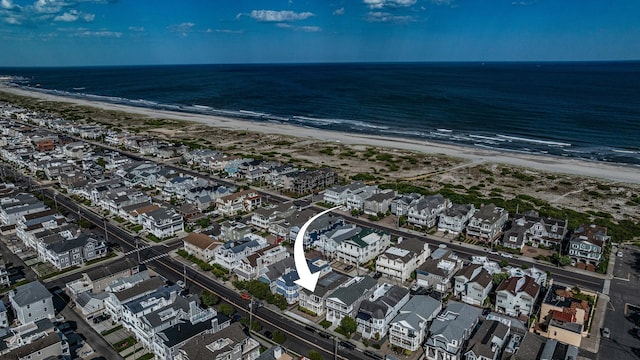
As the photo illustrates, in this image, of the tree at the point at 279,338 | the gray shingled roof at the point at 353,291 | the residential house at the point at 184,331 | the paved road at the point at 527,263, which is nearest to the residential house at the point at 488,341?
the gray shingled roof at the point at 353,291

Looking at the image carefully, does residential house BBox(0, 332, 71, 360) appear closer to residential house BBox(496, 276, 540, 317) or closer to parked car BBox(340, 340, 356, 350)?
parked car BBox(340, 340, 356, 350)

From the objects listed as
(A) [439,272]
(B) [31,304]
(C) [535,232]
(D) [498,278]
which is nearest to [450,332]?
(A) [439,272]

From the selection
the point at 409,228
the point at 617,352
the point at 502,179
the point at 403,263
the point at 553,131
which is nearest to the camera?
the point at 617,352

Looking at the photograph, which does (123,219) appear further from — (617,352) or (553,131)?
(553,131)

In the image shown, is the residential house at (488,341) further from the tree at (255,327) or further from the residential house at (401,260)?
the tree at (255,327)

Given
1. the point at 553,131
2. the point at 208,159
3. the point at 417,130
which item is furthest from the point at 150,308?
the point at 553,131

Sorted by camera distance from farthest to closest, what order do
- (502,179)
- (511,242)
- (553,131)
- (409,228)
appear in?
(553,131) < (502,179) < (409,228) < (511,242)

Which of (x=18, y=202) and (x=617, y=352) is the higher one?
(x=18, y=202)
